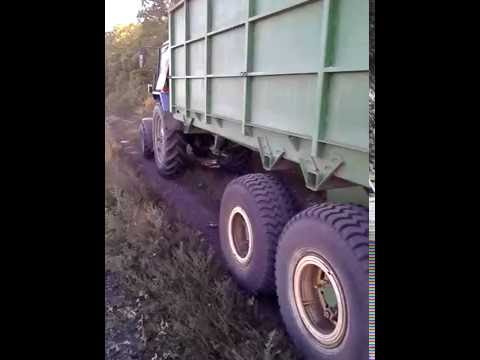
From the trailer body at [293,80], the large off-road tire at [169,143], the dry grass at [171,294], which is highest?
the trailer body at [293,80]

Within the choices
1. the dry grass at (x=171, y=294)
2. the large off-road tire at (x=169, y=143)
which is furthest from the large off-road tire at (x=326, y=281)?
the large off-road tire at (x=169, y=143)

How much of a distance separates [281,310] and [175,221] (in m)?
0.65

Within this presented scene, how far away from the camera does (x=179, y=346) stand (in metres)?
1.36

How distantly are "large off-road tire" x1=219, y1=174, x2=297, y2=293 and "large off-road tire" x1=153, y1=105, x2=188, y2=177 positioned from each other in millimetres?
1262

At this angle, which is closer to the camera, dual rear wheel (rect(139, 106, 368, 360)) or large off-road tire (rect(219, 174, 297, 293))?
dual rear wheel (rect(139, 106, 368, 360))

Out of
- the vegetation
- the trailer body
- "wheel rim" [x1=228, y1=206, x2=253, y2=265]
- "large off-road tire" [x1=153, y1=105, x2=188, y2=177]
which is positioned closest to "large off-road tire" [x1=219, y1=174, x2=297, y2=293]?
"wheel rim" [x1=228, y1=206, x2=253, y2=265]

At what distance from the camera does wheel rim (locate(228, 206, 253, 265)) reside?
2.03m

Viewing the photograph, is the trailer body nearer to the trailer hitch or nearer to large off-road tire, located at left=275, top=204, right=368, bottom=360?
the trailer hitch

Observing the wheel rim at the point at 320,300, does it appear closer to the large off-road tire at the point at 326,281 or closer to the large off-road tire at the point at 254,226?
the large off-road tire at the point at 326,281

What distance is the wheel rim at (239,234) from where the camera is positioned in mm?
2031

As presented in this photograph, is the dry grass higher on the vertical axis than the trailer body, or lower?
lower
